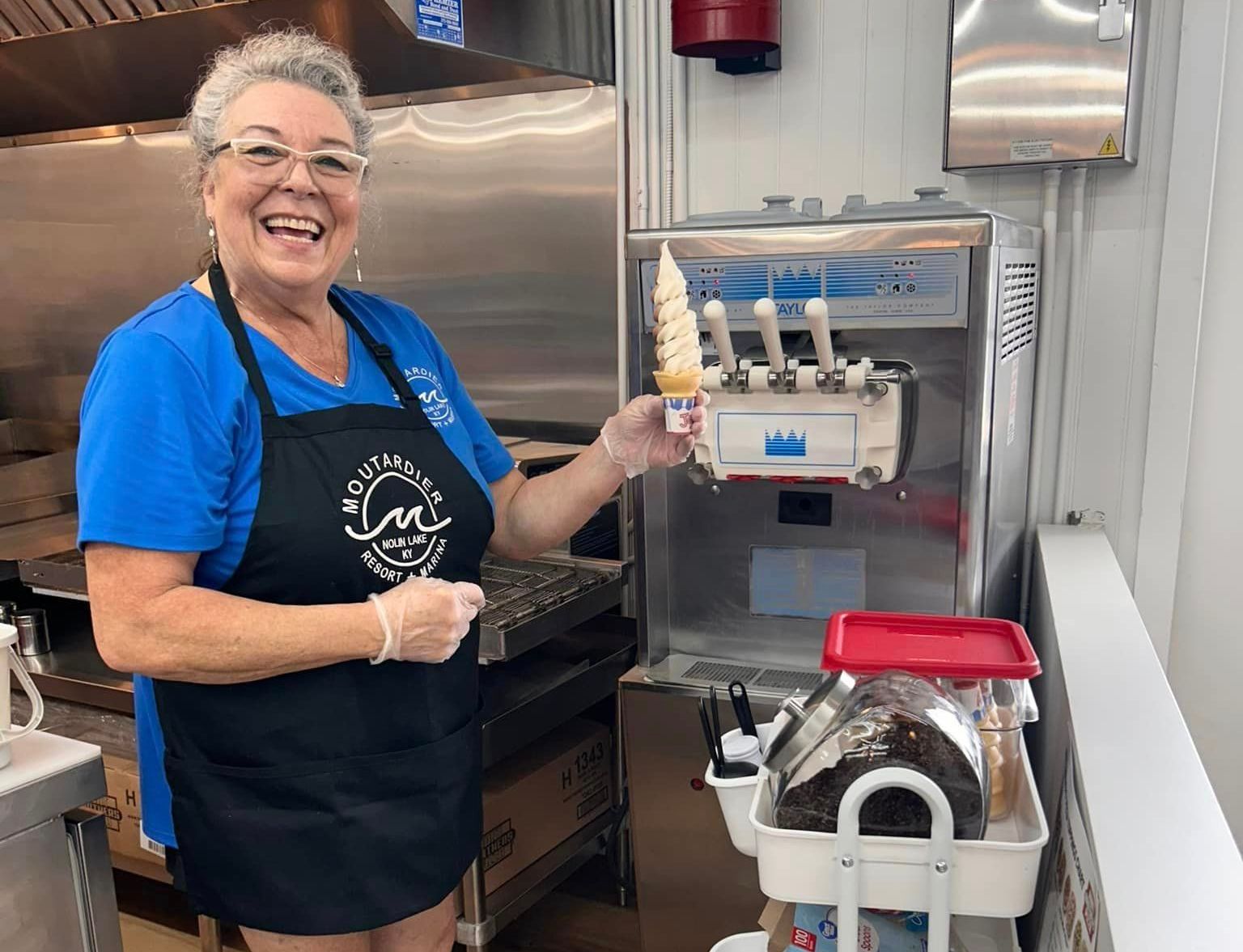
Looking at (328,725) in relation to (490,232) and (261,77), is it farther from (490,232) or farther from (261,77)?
(490,232)

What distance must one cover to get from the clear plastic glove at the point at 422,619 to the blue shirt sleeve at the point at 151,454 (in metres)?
0.21

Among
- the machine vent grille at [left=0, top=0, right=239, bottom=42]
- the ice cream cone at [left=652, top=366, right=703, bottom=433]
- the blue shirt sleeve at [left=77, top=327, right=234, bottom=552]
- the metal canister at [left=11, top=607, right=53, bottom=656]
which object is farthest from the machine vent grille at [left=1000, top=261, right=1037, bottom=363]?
the metal canister at [left=11, top=607, right=53, bottom=656]

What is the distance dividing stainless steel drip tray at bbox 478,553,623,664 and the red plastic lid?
0.81 meters

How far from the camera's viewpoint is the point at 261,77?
1.32 meters

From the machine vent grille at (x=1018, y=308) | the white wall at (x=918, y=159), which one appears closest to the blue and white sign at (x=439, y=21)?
the white wall at (x=918, y=159)

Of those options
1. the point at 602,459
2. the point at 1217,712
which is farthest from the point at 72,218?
the point at 1217,712

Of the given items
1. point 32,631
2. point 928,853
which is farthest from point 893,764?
point 32,631

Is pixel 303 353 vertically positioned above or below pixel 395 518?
above

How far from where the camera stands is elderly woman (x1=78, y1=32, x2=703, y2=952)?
3.96ft

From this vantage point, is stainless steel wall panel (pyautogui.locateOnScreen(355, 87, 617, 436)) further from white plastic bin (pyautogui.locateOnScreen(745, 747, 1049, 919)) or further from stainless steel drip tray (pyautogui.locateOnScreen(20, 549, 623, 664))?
white plastic bin (pyautogui.locateOnScreen(745, 747, 1049, 919))

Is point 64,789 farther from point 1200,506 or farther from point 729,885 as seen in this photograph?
point 1200,506

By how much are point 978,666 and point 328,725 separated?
2.51ft

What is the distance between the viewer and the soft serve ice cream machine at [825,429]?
1564 millimetres

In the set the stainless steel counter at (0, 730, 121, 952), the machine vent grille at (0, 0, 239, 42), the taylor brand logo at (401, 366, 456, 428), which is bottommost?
the stainless steel counter at (0, 730, 121, 952)
